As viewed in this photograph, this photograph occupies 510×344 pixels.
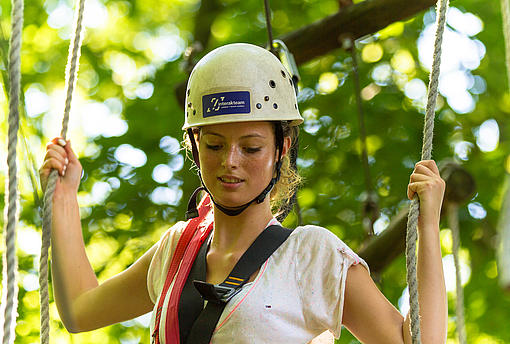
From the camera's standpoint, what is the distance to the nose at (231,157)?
1762 mm

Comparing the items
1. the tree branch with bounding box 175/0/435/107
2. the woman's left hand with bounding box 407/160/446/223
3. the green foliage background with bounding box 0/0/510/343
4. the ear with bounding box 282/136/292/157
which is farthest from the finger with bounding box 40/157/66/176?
the green foliage background with bounding box 0/0/510/343

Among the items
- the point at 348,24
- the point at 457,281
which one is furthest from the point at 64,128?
the point at 348,24

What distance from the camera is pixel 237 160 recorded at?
177 centimetres

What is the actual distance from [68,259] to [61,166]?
0.29m

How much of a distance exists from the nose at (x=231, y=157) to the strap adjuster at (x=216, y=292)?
0.97 feet

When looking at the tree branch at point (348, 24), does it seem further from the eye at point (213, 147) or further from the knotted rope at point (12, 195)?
the knotted rope at point (12, 195)

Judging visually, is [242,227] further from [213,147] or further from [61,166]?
[61,166]

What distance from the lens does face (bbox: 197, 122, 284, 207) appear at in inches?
70.4

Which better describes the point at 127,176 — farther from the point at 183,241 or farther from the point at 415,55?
the point at 183,241

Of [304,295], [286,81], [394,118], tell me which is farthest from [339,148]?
[304,295]

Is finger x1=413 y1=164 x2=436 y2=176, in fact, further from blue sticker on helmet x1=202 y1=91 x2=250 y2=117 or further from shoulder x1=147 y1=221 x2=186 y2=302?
shoulder x1=147 y1=221 x2=186 y2=302

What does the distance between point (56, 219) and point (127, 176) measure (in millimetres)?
3031

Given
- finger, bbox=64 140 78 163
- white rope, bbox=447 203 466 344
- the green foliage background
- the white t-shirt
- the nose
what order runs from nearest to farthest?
1. the white t-shirt
2. the nose
3. finger, bbox=64 140 78 163
4. white rope, bbox=447 203 466 344
5. the green foliage background

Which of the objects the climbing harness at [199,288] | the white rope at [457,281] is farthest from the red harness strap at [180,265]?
the white rope at [457,281]
